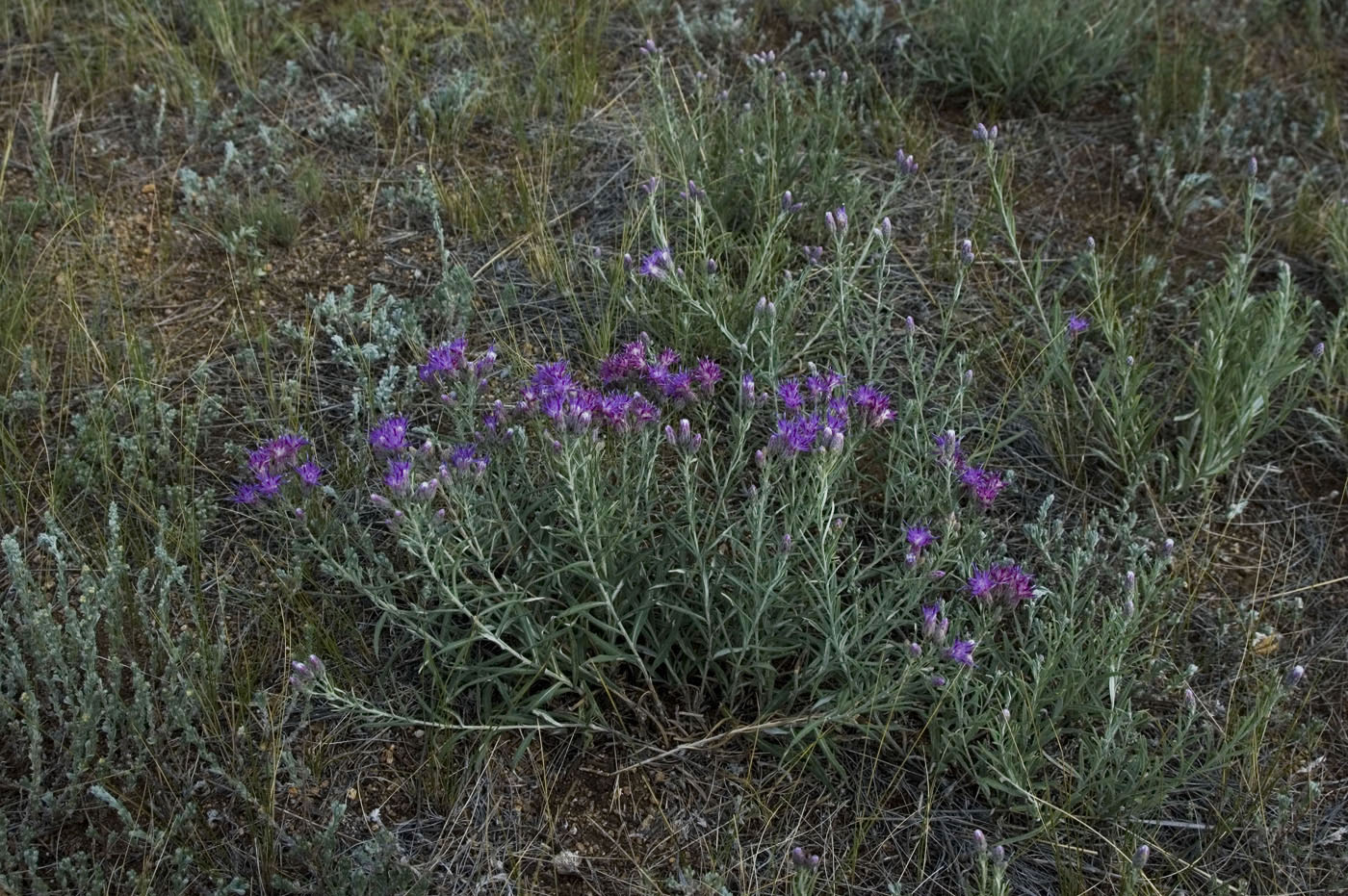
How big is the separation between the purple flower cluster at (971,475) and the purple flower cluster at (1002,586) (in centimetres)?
15

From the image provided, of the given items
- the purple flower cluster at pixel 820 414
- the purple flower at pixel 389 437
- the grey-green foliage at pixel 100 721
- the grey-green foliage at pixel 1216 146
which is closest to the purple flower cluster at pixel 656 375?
the purple flower cluster at pixel 820 414

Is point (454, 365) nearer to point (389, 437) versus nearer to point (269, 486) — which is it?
point (389, 437)

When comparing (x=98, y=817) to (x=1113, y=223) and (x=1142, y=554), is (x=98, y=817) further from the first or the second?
(x=1113, y=223)

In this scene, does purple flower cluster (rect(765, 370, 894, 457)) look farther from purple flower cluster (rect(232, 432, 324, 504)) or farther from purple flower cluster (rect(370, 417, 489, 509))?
purple flower cluster (rect(232, 432, 324, 504))

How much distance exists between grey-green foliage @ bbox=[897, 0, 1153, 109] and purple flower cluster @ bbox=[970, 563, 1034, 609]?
7.52 feet

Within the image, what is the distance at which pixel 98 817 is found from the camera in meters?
2.38

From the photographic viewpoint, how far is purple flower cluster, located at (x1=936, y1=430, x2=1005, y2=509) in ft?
8.08

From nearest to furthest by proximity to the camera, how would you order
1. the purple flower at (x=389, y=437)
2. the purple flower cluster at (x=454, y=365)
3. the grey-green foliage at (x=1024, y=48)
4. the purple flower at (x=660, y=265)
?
the purple flower at (x=389, y=437) < the purple flower cluster at (x=454, y=365) < the purple flower at (x=660, y=265) < the grey-green foliage at (x=1024, y=48)

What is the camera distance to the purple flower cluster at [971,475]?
8.08 ft

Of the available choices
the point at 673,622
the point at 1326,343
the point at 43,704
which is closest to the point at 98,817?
the point at 43,704

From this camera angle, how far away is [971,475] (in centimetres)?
247

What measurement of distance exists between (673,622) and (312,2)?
3162 millimetres

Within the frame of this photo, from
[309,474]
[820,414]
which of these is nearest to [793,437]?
[820,414]

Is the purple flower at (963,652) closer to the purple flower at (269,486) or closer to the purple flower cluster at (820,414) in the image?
the purple flower cluster at (820,414)
